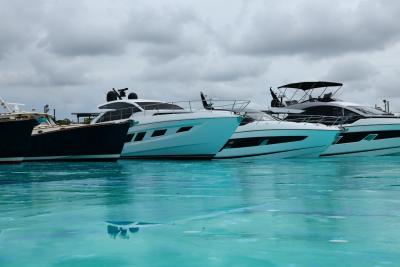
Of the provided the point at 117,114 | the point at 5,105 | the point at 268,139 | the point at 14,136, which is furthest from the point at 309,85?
the point at 14,136

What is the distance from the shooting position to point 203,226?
18.2ft

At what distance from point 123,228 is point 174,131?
44.7 ft

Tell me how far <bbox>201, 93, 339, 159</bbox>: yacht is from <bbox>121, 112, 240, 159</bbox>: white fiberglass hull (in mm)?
940

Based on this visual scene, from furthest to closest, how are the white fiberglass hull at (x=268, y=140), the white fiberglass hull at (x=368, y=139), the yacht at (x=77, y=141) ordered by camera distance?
the white fiberglass hull at (x=368, y=139), the white fiberglass hull at (x=268, y=140), the yacht at (x=77, y=141)

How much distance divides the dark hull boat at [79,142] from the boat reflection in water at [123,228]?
12983 millimetres

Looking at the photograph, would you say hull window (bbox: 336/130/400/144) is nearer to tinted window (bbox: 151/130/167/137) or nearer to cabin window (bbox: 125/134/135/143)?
tinted window (bbox: 151/130/167/137)

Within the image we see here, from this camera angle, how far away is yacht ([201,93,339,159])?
65.4 ft

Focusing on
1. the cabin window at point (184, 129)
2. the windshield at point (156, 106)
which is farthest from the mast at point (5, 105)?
the cabin window at point (184, 129)

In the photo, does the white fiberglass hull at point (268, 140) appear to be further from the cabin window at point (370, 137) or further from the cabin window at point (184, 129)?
the cabin window at point (370, 137)

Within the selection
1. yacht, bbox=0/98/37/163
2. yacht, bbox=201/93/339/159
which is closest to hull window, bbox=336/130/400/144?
yacht, bbox=201/93/339/159

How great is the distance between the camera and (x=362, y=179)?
11.0 metres

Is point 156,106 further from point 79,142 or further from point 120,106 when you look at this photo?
point 79,142

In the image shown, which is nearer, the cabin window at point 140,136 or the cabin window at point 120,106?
the cabin window at point 140,136

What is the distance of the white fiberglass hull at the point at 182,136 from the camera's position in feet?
61.7
